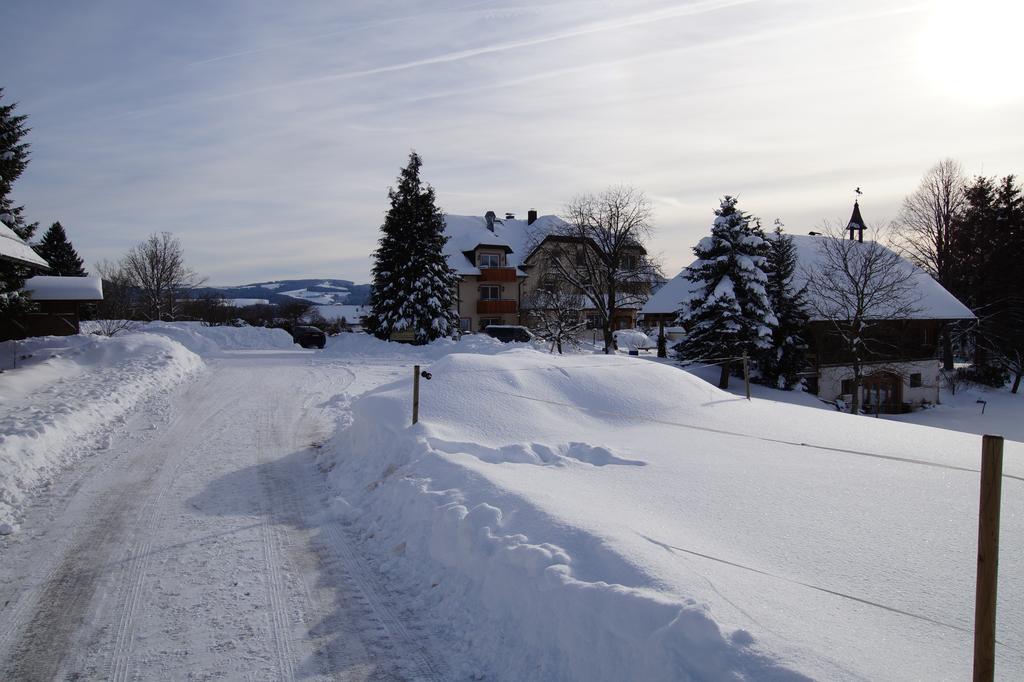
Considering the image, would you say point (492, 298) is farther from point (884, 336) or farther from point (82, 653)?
point (82, 653)

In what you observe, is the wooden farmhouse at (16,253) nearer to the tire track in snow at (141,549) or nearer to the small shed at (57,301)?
the tire track in snow at (141,549)

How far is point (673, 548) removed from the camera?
4891mm

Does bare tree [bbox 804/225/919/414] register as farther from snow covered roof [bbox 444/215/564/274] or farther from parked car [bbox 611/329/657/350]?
snow covered roof [bbox 444/215/564/274]

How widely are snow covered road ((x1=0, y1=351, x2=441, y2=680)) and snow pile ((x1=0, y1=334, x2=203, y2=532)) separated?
40 centimetres

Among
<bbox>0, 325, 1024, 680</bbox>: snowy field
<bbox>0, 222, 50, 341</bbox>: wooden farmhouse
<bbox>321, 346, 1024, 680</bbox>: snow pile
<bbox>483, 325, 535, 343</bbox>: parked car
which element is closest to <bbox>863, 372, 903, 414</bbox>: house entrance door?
<bbox>483, 325, 535, 343</bbox>: parked car

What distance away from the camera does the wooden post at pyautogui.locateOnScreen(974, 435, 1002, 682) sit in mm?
2750

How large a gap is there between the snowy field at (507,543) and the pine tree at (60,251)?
144ft

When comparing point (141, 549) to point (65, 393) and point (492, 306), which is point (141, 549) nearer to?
point (65, 393)

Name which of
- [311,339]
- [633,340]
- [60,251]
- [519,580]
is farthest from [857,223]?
[60,251]

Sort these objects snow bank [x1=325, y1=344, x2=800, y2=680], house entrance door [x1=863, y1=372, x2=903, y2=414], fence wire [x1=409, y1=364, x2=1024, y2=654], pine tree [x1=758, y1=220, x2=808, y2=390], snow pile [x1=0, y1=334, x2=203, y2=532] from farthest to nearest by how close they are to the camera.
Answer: house entrance door [x1=863, y1=372, x2=903, y2=414] < pine tree [x1=758, y1=220, x2=808, y2=390] < snow pile [x1=0, y1=334, x2=203, y2=532] < fence wire [x1=409, y1=364, x2=1024, y2=654] < snow bank [x1=325, y1=344, x2=800, y2=680]

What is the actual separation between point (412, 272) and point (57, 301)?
56.7 ft

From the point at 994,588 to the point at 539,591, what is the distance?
265cm

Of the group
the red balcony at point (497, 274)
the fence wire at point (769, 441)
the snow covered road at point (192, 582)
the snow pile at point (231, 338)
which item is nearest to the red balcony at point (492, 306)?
the red balcony at point (497, 274)

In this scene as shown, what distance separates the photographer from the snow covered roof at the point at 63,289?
1133 inches
